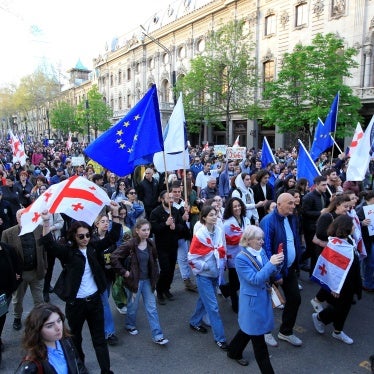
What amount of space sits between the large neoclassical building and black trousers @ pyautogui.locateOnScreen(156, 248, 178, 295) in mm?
13731

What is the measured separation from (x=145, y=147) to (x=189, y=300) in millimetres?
2457

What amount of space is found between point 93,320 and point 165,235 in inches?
79.5

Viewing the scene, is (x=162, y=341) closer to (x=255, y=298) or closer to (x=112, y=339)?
(x=112, y=339)

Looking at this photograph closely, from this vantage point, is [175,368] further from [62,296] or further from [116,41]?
[116,41]

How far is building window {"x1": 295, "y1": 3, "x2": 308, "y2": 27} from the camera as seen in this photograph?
26.9 m

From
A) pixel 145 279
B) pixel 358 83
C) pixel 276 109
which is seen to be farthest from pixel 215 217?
pixel 358 83

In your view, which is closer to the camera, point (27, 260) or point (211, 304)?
point (211, 304)

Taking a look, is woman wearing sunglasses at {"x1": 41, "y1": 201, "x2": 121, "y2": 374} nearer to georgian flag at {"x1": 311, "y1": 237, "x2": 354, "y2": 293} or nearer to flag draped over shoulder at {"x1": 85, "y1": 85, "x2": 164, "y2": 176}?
flag draped over shoulder at {"x1": 85, "y1": 85, "x2": 164, "y2": 176}

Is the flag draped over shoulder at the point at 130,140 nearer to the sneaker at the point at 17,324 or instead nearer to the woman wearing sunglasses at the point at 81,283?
the woman wearing sunglasses at the point at 81,283

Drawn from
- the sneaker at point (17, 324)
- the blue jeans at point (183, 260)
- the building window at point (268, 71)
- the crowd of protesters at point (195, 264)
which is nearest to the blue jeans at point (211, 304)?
the crowd of protesters at point (195, 264)

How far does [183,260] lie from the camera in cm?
609

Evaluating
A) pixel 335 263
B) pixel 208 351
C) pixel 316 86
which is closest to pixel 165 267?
pixel 208 351

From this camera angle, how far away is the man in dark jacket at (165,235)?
5.31 m

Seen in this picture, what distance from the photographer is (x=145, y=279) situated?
4.24 m
